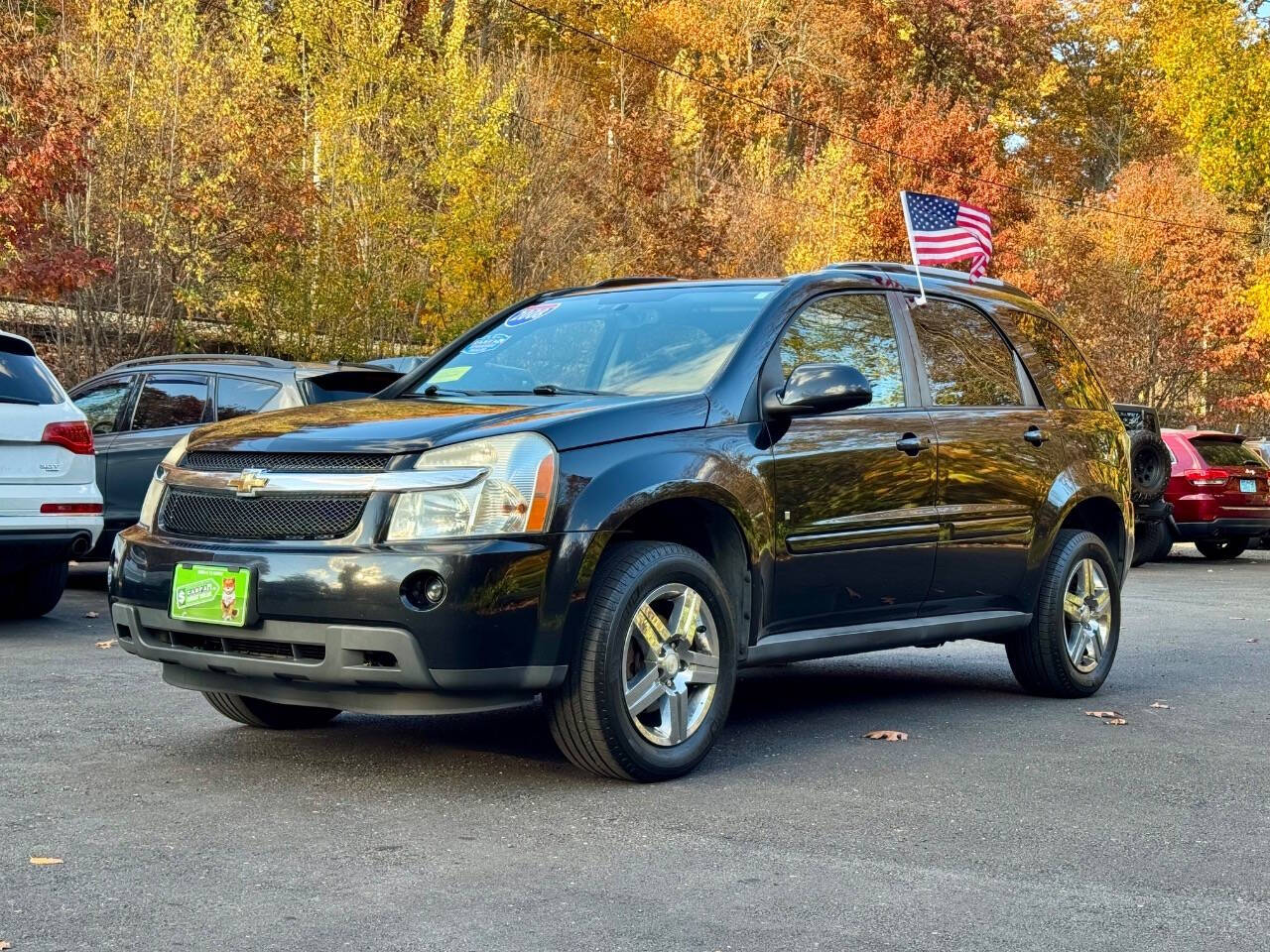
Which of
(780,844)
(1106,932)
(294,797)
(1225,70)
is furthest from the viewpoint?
(1225,70)

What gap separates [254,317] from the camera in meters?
20.5

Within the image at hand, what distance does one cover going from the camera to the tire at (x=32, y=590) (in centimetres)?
1044

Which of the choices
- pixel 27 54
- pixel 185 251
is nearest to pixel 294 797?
pixel 27 54

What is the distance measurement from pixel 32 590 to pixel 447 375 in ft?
15.3

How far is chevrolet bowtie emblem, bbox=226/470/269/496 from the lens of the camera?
5566 mm

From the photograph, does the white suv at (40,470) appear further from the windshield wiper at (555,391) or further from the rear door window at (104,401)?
the windshield wiper at (555,391)

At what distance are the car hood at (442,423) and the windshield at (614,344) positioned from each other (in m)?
0.32

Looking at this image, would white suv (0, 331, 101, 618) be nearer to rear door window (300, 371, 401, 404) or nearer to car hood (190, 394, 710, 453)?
rear door window (300, 371, 401, 404)

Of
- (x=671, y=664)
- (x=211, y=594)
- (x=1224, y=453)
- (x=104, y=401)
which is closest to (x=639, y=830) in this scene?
(x=671, y=664)

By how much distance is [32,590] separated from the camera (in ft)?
34.2

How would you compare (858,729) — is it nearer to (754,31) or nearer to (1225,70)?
(1225,70)

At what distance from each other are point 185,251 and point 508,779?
1468cm

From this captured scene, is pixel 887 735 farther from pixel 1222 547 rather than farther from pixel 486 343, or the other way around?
pixel 1222 547

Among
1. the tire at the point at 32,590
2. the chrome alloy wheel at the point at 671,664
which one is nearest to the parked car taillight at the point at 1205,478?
the tire at the point at 32,590
